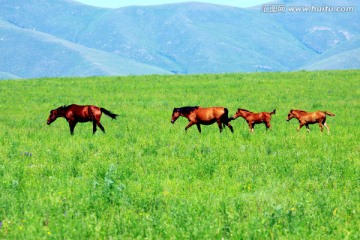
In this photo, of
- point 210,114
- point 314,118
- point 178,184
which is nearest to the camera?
point 178,184

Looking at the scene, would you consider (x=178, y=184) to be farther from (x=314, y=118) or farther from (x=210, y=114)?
(x=314, y=118)

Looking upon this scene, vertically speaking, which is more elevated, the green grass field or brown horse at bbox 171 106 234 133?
brown horse at bbox 171 106 234 133

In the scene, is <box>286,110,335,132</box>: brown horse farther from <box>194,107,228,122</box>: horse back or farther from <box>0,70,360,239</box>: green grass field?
<box>194,107,228,122</box>: horse back

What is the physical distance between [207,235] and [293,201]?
231 cm

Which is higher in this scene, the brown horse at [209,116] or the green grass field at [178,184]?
the brown horse at [209,116]

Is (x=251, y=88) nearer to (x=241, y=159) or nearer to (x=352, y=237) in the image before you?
(x=241, y=159)

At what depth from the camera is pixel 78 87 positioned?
41.0 m

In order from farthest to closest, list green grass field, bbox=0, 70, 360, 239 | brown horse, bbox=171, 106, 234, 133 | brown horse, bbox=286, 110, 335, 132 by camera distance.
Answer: brown horse, bbox=286, 110, 335, 132
brown horse, bbox=171, 106, 234, 133
green grass field, bbox=0, 70, 360, 239

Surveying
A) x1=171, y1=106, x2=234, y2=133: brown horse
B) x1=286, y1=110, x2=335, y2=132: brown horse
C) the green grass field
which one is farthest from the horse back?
x1=286, y1=110, x2=335, y2=132: brown horse

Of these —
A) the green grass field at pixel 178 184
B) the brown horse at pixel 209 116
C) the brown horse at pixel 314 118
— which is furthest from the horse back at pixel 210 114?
the brown horse at pixel 314 118

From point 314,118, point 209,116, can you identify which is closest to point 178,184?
point 209,116

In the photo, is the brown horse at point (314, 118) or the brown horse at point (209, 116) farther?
the brown horse at point (314, 118)

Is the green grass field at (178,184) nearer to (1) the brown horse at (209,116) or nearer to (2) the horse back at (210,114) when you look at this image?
(1) the brown horse at (209,116)

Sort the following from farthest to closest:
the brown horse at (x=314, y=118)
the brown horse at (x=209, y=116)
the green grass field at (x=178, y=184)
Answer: the brown horse at (x=314, y=118)
the brown horse at (x=209, y=116)
the green grass field at (x=178, y=184)
